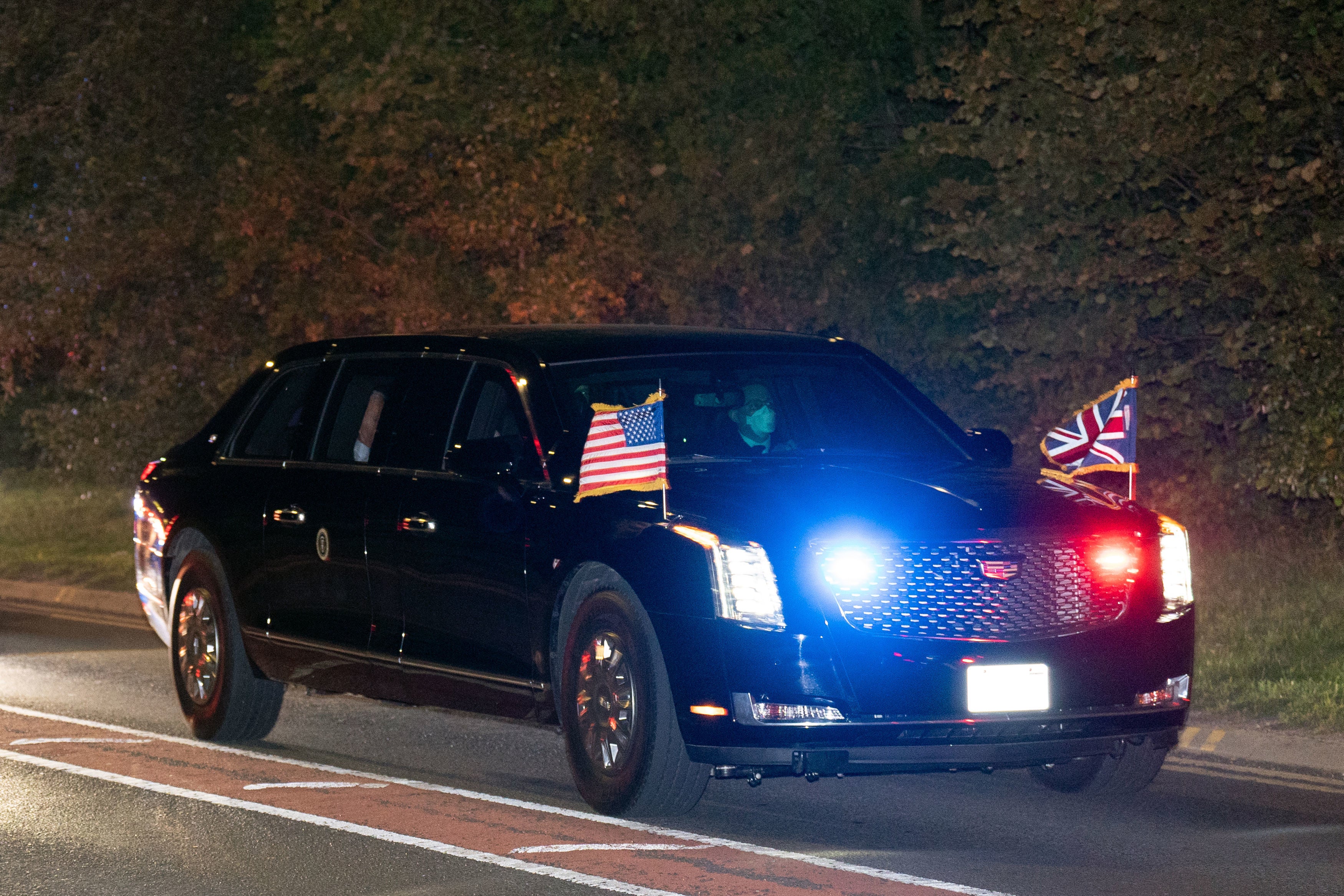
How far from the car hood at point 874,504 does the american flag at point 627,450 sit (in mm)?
136

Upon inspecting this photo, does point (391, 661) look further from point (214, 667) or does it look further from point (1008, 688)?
point (1008, 688)

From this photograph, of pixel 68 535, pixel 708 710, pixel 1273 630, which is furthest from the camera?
pixel 68 535

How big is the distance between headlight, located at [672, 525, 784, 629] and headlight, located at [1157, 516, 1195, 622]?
1.52 meters

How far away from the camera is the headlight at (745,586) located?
24.1 feet

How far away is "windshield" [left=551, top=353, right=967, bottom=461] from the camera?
28.3ft

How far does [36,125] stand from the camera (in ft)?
81.9

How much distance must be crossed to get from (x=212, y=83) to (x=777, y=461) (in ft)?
59.2

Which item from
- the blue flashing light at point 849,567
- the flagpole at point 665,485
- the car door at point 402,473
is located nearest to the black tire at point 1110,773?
the blue flashing light at point 849,567

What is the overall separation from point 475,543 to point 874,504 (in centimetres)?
175

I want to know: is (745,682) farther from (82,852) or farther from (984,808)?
(82,852)

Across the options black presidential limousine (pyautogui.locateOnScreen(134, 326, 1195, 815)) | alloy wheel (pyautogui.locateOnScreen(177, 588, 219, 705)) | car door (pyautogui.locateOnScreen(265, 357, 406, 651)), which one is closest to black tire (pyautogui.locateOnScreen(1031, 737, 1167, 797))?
black presidential limousine (pyautogui.locateOnScreen(134, 326, 1195, 815))

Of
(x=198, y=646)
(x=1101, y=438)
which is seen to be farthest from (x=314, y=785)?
(x=1101, y=438)

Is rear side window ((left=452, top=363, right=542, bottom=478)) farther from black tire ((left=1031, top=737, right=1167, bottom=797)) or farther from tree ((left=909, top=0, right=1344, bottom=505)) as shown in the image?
tree ((left=909, top=0, right=1344, bottom=505))

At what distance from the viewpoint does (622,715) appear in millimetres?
7781
